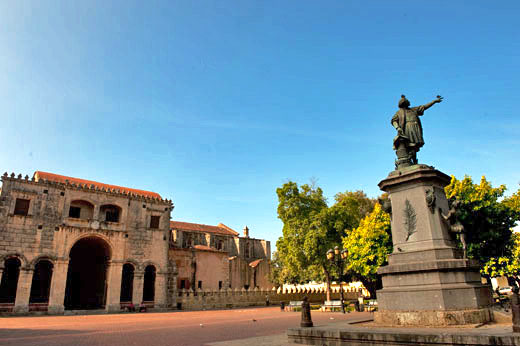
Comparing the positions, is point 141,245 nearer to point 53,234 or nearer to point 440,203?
point 53,234

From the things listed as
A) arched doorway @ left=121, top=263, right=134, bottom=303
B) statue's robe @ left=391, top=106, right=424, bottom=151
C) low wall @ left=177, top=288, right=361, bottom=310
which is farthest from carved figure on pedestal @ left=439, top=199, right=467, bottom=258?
arched doorway @ left=121, top=263, right=134, bottom=303

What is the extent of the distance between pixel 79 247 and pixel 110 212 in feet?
20.3

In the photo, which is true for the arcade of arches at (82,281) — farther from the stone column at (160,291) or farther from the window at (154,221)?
the window at (154,221)

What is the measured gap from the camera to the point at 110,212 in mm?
33688

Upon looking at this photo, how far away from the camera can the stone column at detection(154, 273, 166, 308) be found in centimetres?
3306

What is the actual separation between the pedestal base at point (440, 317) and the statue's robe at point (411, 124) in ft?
16.7

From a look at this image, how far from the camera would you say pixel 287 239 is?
116 feet

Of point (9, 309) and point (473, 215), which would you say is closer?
point (473, 215)

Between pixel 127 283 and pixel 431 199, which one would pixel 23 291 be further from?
pixel 431 199

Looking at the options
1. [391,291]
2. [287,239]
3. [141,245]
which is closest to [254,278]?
[287,239]

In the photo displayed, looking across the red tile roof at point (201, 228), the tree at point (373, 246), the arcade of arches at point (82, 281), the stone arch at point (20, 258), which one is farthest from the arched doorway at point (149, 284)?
the tree at point (373, 246)

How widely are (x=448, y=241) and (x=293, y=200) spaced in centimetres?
2653

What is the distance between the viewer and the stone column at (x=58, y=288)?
28.1m

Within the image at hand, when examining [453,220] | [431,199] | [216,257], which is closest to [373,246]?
[453,220]
